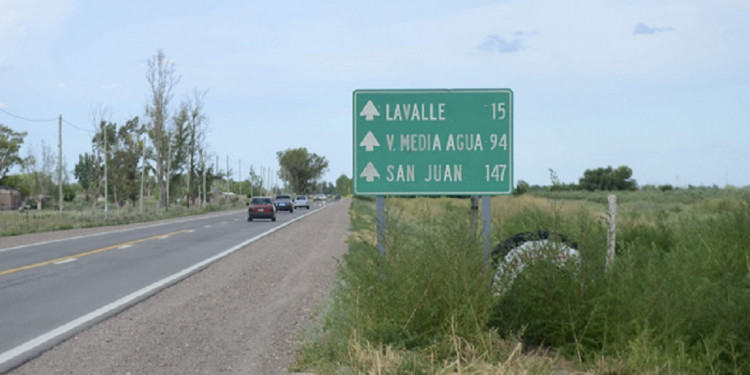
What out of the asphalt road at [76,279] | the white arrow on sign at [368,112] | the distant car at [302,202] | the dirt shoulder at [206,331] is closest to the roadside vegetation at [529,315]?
the dirt shoulder at [206,331]

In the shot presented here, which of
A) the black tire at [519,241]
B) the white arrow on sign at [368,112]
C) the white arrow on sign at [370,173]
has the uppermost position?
the white arrow on sign at [368,112]

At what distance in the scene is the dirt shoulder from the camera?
716 cm

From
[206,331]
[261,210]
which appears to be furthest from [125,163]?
[206,331]

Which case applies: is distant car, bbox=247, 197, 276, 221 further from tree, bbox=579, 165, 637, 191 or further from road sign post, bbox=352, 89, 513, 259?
tree, bbox=579, 165, 637, 191

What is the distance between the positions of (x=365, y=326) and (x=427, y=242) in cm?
96

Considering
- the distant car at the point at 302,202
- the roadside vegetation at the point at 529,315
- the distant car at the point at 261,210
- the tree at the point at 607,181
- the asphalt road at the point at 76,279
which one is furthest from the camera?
the tree at the point at 607,181

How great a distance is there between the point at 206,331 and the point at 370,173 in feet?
8.60

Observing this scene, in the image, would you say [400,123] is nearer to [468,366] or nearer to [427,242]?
[427,242]

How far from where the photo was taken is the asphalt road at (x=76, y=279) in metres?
9.05

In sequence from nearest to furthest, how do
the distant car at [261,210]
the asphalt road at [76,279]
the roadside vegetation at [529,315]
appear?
the roadside vegetation at [529,315] < the asphalt road at [76,279] < the distant car at [261,210]

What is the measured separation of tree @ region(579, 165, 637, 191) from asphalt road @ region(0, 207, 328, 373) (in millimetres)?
77261

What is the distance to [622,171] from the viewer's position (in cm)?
10050

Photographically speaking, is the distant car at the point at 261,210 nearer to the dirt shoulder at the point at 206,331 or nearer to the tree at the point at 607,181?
the dirt shoulder at the point at 206,331

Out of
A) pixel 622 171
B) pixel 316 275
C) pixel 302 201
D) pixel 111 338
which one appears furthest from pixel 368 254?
pixel 622 171
